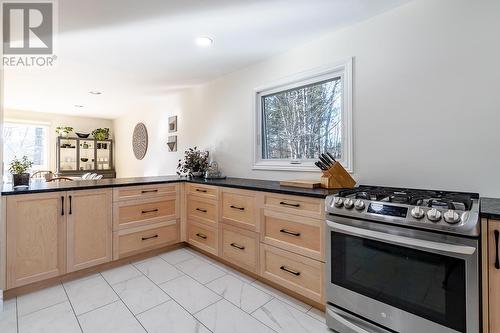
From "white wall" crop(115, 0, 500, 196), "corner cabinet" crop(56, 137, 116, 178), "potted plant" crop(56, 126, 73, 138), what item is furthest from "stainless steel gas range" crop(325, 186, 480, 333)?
"potted plant" crop(56, 126, 73, 138)

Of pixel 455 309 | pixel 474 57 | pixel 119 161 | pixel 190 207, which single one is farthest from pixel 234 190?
pixel 119 161

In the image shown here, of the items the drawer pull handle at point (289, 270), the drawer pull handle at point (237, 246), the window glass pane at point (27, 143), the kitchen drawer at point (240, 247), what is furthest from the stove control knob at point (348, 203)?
the window glass pane at point (27, 143)

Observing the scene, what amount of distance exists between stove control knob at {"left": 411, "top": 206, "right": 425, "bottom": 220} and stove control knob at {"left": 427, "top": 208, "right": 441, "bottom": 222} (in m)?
0.03

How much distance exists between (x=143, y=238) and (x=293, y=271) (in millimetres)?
1715

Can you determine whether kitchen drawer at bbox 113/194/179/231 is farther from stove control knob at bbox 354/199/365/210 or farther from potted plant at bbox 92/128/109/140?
potted plant at bbox 92/128/109/140

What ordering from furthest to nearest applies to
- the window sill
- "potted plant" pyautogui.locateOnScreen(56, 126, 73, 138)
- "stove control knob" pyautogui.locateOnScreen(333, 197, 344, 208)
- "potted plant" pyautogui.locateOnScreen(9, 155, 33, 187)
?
"potted plant" pyautogui.locateOnScreen(56, 126, 73, 138) → the window sill → "potted plant" pyautogui.locateOnScreen(9, 155, 33, 187) → "stove control knob" pyautogui.locateOnScreen(333, 197, 344, 208)

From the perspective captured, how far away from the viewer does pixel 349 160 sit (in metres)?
2.16

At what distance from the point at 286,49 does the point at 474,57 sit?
5.16 ft

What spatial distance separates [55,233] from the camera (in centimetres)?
212

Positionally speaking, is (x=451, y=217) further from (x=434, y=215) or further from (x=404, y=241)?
(x=404, y=241)

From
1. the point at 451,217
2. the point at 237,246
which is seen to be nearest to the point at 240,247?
the point at 237,246

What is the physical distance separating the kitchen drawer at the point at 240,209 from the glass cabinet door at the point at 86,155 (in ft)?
17.4

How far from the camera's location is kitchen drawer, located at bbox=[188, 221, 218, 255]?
264cm

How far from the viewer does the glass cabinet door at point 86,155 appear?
6.11 meters
